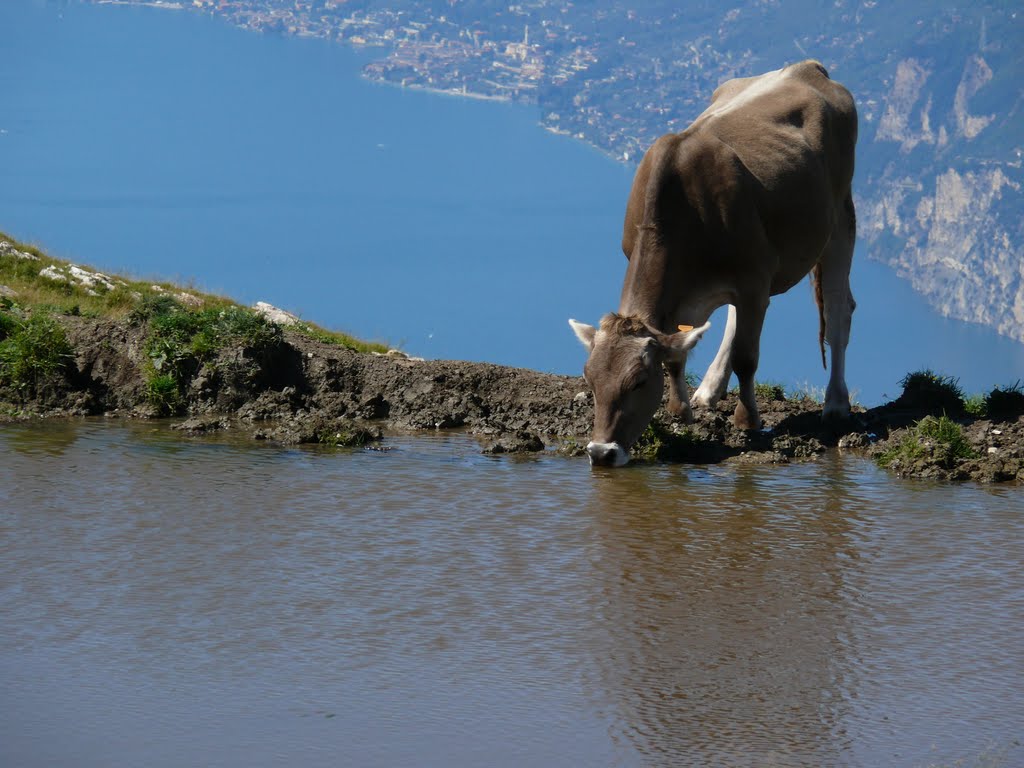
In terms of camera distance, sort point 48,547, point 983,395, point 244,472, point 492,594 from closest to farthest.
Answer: point 492,594, point 48,547, point 244,472, point 983,395

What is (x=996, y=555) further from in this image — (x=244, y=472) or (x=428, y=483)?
(x=244, y=472)

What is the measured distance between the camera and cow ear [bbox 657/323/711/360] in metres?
10.2

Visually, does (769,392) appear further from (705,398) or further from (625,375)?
(625,375)

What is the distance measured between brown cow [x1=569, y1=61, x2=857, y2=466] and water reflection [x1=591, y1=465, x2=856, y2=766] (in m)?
0.88

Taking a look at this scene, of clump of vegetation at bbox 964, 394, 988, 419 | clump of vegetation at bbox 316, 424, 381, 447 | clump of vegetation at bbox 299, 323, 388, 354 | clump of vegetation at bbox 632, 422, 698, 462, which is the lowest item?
clump of vegetation at bbox 316, 424, 381, 447

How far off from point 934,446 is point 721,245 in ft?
7.54

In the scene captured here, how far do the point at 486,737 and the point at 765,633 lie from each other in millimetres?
1839

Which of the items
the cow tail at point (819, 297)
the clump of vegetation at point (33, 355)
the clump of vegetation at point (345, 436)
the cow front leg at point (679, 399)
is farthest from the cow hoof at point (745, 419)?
the clump of vegetation at point (33, 355)

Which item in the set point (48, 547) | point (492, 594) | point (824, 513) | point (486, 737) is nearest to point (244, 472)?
point (48, 547)

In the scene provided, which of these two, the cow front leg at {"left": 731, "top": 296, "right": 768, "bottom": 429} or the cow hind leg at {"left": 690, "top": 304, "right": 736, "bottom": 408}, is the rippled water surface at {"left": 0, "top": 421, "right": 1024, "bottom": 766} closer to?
the cow front leg at {"left": 731, "top": 296, "right": 768, "bottom": 429}

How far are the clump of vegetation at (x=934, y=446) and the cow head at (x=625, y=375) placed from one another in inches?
71.8

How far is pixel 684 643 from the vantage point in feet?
21.0

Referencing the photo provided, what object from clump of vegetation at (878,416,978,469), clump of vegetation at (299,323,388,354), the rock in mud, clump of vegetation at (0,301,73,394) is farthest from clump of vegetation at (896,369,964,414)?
clump of vegetation at (0,301,73,394)

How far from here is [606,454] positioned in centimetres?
982
